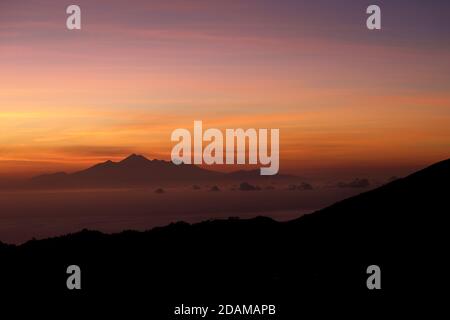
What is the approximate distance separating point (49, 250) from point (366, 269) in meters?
18.3

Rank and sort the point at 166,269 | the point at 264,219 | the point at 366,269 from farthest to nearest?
the point at 264,219, the point at 166,269, the point at 366,269

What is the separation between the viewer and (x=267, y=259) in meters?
29.2

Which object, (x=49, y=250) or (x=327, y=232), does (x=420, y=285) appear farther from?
(x=49, y=250)

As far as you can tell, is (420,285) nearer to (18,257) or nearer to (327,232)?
(327,232)

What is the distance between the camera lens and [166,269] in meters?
28.2

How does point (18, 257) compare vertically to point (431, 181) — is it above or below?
below

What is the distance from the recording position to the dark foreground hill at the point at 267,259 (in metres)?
23.5

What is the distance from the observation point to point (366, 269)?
84.9 ft

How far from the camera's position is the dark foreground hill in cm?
2350
